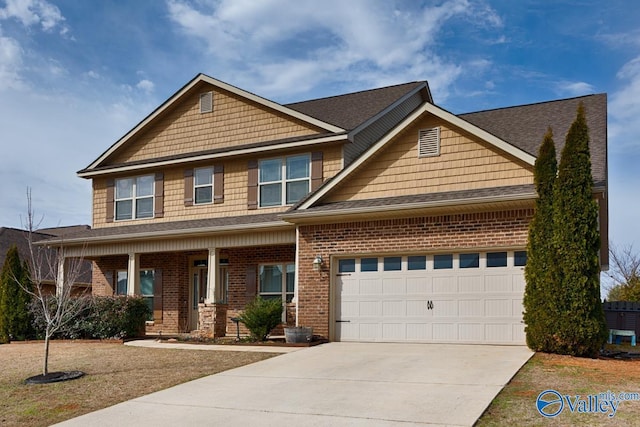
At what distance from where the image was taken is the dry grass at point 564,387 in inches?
263

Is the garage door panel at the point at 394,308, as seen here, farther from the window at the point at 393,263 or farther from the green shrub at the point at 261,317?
the green shrub at the point at 261,317

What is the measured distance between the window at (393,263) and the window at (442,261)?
84 cm

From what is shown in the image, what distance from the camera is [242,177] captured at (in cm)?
1900

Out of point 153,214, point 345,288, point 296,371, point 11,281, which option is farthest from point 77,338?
point 296,371

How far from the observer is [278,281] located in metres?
18.0

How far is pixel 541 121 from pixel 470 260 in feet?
21.1

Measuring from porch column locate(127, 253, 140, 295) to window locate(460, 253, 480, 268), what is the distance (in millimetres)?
10430

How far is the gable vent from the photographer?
47.7 feet

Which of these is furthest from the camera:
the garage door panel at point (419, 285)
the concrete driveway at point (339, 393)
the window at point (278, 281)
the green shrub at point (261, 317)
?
the window at point (278, 281)

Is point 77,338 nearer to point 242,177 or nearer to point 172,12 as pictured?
point 242,177

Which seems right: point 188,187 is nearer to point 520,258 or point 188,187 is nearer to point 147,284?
point 147,284

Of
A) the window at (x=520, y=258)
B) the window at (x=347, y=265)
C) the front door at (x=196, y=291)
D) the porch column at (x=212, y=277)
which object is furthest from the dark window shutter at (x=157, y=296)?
the window at (x=520, y=258)

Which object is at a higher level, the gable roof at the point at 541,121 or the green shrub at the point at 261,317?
the gable roof at the point at 541,121

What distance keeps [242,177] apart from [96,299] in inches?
220
